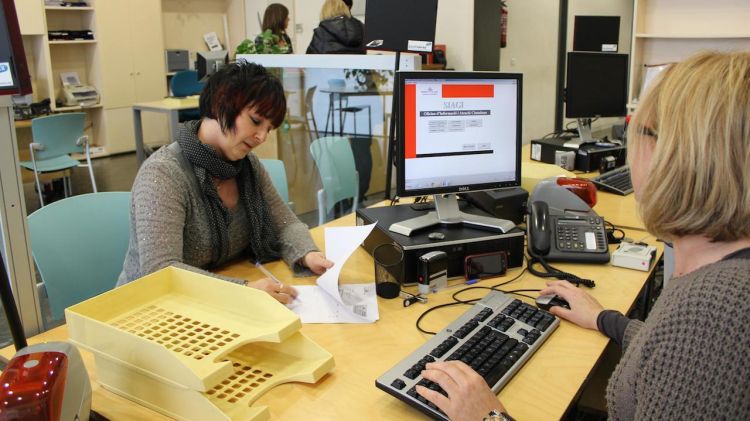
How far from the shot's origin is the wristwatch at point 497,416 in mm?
1027

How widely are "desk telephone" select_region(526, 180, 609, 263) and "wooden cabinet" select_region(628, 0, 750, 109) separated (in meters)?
2.27

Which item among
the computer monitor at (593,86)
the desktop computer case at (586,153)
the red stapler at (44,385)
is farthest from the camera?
the computer monitor at (593,86)

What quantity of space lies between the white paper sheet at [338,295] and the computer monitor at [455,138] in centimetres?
18

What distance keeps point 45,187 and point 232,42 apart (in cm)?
419

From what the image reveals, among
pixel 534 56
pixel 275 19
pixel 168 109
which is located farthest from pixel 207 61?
pixel 534 56

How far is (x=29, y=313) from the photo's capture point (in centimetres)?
132

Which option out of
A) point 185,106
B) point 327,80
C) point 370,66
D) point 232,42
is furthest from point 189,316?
point 232,42

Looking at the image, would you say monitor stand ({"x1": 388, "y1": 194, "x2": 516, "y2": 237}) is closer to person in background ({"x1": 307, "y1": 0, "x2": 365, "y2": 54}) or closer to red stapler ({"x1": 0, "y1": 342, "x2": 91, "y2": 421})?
red stapler ({"x1": 0, "y1": 342, "x2": 91, "y2": 421})

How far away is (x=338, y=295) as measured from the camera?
4.90ft

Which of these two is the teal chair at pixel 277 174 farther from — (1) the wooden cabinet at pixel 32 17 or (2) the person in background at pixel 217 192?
(1) the wooden cabinet at pixel 32 17

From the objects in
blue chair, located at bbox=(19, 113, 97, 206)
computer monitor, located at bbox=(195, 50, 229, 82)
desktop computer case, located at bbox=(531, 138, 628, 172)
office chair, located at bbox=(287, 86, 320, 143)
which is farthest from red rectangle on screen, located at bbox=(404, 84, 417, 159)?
computer monitor, located at bbox=(195, 50, 229, 82)

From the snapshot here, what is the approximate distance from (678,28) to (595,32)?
53cm

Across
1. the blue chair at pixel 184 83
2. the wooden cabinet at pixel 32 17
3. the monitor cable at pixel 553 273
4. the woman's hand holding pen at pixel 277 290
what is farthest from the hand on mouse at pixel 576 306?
the wooden cabinet at pixel 32 17

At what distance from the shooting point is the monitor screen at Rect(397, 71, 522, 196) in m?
1.69
